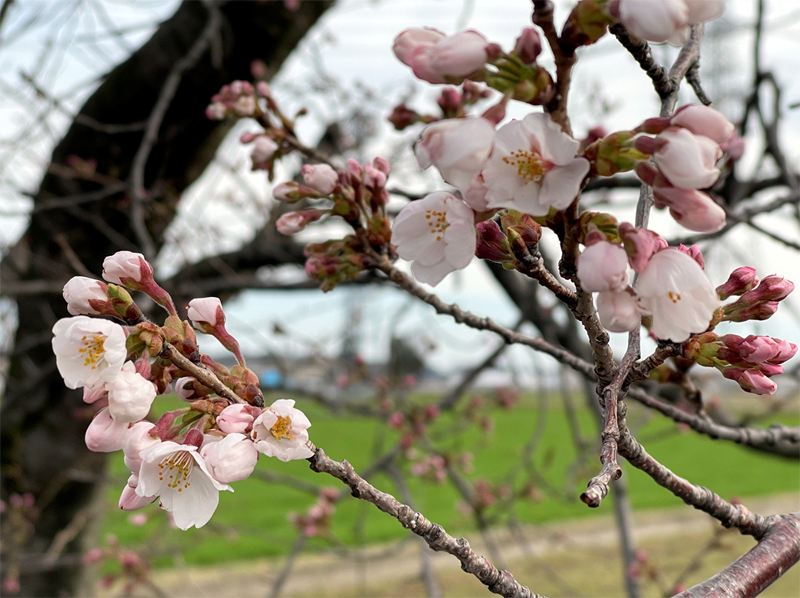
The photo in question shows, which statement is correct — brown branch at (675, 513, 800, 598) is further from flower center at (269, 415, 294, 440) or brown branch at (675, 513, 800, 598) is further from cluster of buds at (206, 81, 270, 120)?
cluster of buds at (206, 81, 270, 120)

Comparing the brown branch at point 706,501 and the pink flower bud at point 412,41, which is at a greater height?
A: the pink flower bud at point 412,41

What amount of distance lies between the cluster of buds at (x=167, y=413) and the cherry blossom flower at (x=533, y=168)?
0.26 metres

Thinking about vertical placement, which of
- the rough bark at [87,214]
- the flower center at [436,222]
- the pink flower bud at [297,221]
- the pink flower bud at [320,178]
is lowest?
the rough bark at [87,214]

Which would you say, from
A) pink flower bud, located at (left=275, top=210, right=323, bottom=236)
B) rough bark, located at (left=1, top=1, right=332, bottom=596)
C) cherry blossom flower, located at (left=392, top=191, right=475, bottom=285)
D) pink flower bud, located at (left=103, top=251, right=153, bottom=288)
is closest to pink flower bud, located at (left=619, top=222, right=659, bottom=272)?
cherry blossom flower, located at (left=392, top=191, right=475, bottom=285)

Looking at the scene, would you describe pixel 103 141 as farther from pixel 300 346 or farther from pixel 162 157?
pixel 300 346

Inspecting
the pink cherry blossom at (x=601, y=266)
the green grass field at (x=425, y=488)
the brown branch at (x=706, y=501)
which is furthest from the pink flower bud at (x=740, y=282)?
the green grass field at (x=425, y=488)

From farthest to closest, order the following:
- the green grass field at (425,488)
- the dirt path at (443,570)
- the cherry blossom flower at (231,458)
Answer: the green grass field at (425,488) → the dirt path at (443,570) → the cherry blossom flower at (231,458)

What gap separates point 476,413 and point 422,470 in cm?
66

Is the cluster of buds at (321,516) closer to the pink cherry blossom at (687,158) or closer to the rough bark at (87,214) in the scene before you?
the rough bark at (87,214)

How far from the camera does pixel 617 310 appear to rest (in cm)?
46

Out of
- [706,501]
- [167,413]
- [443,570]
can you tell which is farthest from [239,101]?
[443,570]

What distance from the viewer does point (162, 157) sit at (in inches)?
110

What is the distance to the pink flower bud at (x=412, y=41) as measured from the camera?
468mm

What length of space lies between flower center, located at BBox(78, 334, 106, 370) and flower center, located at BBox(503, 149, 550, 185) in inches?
15.0
